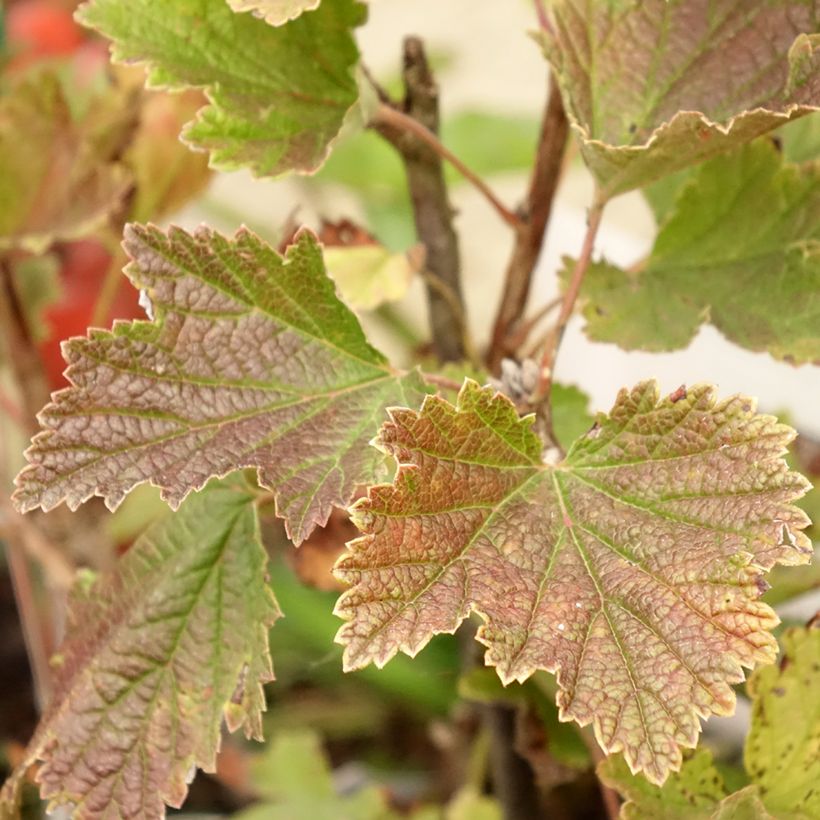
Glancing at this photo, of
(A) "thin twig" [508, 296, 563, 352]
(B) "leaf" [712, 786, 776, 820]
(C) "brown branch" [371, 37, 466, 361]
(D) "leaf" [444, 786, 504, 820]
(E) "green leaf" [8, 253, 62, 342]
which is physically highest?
(E) "green leaf" [8, 253, 62, 342]

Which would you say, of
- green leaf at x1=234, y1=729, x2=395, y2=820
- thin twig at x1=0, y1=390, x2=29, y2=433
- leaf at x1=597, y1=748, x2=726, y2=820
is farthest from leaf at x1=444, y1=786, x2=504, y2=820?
thin twig at x1=0, y1=390, x2=29, y2=433

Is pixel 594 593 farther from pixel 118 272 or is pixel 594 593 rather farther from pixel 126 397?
pixel 118 272

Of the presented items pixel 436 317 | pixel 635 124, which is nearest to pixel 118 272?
pixel 436 317

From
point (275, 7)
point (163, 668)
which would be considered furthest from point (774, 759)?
point (275, 7)

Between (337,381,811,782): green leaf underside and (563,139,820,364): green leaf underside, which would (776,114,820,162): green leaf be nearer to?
(563,139,820,364): green leaf underside

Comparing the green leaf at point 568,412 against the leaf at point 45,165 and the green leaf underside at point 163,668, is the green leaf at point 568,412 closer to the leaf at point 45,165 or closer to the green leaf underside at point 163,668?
the green leaf underside at point 163,668

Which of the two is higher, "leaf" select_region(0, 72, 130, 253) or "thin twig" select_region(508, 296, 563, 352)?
"leaf" select_region(0, 72, 130, 253)

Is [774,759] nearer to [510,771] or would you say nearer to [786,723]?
[786,723]
